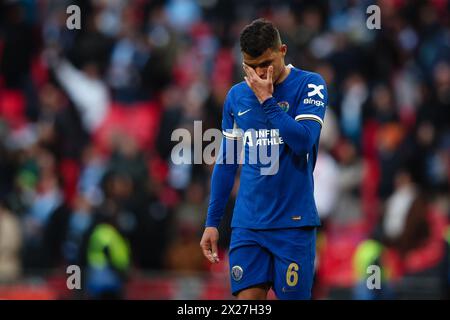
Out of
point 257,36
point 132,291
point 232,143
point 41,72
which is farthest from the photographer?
point 41,72

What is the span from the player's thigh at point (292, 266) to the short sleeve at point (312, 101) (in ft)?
2.49

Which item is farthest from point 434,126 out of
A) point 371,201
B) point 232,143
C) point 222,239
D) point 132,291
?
point 232,143

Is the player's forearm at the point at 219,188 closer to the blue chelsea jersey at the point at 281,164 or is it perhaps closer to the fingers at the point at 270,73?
the blue chelsea jersey at the point at 281,164

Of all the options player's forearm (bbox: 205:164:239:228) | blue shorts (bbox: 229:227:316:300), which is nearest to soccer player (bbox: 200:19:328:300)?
blue shorts (bbox: 229:227:316:300)

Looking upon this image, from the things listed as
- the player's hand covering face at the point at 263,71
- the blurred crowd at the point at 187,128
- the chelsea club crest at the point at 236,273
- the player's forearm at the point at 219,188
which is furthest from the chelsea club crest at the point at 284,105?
the blurred crowd at the point at 187,128

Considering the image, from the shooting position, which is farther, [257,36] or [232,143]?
[232,143]

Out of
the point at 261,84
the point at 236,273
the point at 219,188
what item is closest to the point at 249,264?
the point at 236,273

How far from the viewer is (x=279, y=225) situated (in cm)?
702

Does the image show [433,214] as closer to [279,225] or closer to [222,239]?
[222,239]

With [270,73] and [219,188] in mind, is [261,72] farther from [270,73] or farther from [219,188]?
[219,188]

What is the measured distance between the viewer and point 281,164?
7.06 metres

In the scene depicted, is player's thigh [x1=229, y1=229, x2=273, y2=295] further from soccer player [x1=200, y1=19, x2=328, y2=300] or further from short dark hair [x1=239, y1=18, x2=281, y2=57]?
short dark hair [x1=239, y1=18, x2=281, y2=57]

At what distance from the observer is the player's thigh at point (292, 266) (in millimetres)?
6984
